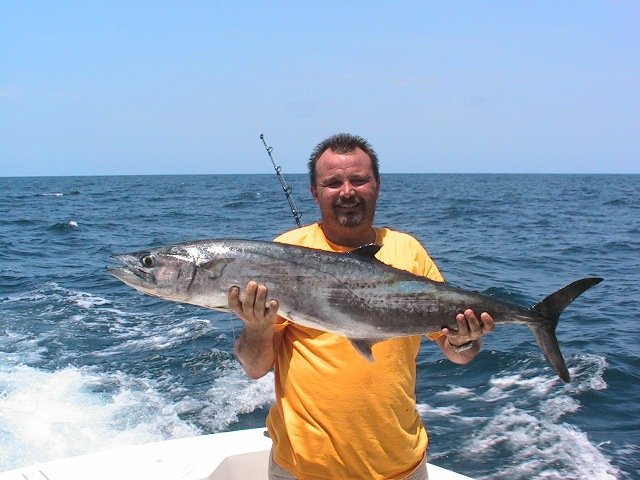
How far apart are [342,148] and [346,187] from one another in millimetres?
220

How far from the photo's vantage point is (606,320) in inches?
426

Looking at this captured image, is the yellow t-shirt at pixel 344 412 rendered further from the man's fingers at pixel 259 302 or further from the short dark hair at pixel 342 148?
the short dark hair at pixel 342 148

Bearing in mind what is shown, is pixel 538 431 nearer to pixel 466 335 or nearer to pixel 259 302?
pixel 466 335

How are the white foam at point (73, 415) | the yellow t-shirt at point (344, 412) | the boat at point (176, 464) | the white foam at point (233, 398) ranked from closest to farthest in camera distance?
1. the yellow t-shirt at point (344, 412)
2. the boat at point (176, 464)
3. the white foam at point (73, 415)
4. the white foam at point (233, 398)

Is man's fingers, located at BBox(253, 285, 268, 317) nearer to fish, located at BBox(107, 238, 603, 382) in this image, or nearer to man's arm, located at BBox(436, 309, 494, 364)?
fish, located at BBox(107, 238, 603, 382)

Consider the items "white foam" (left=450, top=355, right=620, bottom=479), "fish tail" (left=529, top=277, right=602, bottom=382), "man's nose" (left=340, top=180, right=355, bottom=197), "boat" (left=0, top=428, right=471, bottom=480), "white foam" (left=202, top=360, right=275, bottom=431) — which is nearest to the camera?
"man's nose" (left=340, top=180, right=355, bottom=197)

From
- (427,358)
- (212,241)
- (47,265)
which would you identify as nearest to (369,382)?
(212,241)

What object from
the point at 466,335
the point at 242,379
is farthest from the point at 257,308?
the point at 242,379

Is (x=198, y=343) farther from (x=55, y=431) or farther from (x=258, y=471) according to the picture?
(x=258, y=471)

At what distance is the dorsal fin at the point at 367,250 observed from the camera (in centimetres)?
296

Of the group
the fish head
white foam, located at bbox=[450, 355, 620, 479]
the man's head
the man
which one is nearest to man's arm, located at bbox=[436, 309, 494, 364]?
the man

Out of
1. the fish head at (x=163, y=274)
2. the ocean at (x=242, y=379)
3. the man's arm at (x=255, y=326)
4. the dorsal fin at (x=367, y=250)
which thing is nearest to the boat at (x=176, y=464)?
the man's arm at (x=255, y=326)

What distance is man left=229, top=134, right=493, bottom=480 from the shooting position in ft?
9.12

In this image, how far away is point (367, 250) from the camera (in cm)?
297
